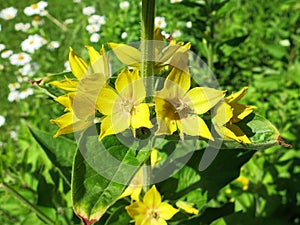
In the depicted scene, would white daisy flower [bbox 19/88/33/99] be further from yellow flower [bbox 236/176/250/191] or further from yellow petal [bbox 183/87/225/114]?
yellow petal [bbox 183/87/225/114]

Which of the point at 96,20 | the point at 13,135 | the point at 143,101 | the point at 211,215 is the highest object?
the point at 143,101

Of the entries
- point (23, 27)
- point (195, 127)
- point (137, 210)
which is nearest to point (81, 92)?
point (195, 127)

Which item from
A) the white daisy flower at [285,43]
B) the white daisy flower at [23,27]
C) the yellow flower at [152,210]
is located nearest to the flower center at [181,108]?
the yellow flower at [152,210]

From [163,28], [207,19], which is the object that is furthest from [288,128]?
[163,28]

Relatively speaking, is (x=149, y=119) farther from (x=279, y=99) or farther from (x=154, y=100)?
(x=279, y=99)

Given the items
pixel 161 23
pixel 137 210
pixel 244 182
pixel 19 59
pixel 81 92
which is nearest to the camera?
pixel 81 92

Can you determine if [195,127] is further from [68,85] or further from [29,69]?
[29,69]

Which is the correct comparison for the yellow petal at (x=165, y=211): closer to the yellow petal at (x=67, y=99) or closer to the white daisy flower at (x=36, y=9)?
the yellow petal at (x=67, y=99)
